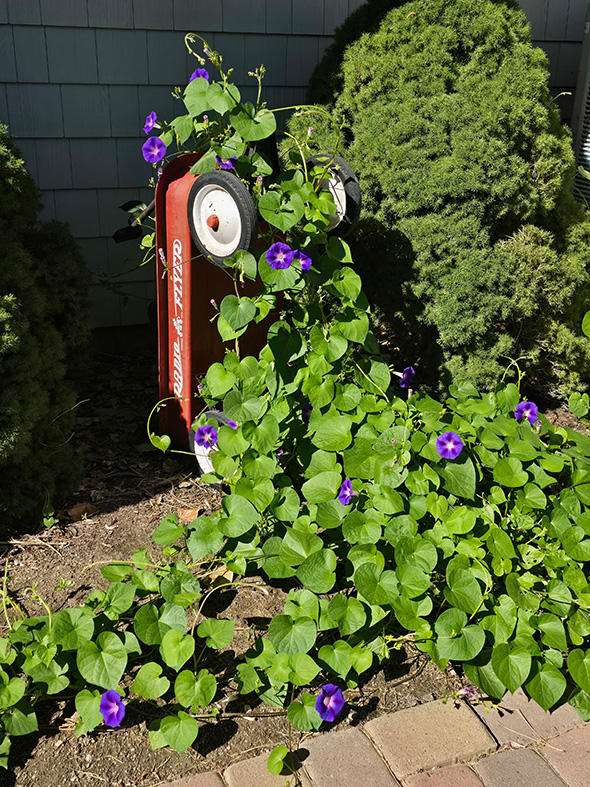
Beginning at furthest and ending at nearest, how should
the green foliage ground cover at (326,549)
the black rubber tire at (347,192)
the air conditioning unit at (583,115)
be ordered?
the air conditioning unit at (583,115) → the black rubber tire at (347,192) → the green foliage ground cover at (326,549)

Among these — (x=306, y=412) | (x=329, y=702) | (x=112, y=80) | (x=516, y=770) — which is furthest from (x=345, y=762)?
(x=112, y=80)

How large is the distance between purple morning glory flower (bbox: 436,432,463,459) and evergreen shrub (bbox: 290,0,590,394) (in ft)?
3.52

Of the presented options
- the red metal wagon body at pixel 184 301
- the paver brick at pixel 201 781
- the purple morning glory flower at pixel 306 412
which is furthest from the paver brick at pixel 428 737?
the red metal wagon body at pixel 184 301

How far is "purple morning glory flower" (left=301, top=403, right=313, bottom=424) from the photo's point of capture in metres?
2.19

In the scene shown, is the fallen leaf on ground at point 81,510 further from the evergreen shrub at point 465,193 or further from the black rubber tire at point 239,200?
the evergreen shrub at point 465,193

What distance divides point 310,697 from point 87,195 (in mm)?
2730

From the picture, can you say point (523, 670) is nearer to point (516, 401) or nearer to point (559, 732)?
point (559, 732)

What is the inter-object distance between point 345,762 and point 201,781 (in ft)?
1.09

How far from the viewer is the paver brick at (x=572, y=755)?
5.42 feet

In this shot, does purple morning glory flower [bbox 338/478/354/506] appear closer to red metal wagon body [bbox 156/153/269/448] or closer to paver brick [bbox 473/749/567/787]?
paver brick [bbox 473/749/567/787]

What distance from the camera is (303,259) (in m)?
→ 1.98

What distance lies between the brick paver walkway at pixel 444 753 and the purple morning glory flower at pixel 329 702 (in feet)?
0.26

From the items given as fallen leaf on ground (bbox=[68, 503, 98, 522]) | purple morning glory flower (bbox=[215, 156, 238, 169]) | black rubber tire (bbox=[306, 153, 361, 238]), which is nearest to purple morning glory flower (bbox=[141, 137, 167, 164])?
purple morning glory flower (bbox=[215, 156, 238, 169])

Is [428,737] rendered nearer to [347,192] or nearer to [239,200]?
[239,200]
